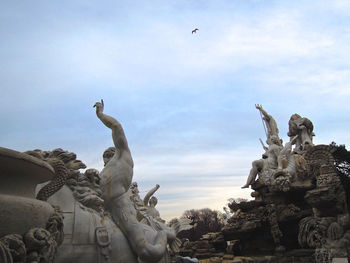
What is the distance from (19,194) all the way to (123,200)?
6.84ft

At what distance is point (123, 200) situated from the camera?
4.96m

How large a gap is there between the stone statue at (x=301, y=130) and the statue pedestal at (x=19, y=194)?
13.7m

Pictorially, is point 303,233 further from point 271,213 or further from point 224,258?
point 224,258

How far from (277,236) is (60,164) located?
10.7 metres

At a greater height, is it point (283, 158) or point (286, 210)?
point (283, 158)

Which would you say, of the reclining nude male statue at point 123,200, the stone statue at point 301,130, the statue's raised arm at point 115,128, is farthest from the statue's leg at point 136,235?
the stone statue at point 301,130

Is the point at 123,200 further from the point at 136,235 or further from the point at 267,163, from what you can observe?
the point at 267,163

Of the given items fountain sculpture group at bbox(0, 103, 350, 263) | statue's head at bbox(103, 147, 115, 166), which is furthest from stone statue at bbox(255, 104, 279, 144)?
statue's head at bbox(103, 147, 115, 166)

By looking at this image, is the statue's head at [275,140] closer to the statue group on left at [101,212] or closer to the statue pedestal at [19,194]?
the statue group on left at [101,212]

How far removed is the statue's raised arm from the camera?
5117 mm

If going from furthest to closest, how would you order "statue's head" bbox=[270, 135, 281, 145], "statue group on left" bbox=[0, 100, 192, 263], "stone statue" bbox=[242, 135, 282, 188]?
"statue's head" bbox=[270, 135, 281, 145], "stone statue" bbox=[242, 135, 282, 188], "statue group on left" bbox=[0, 100, 192, 263]

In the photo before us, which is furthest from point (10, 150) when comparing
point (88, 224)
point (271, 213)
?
point (271, 213)

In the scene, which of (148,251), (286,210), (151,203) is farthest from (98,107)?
(286,210)

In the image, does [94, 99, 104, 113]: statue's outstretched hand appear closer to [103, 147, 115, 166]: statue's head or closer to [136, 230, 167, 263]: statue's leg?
[103, 147, 115, 166]: statue's head
